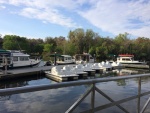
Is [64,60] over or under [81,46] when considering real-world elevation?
under

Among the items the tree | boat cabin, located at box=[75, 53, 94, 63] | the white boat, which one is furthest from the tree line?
the white boat

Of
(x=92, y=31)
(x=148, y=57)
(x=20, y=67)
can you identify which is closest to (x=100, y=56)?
(x=92, y=31)

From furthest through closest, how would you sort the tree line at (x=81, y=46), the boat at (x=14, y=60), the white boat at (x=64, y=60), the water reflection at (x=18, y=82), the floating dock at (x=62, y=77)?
1. the tree line at (x=81, y=46)
2. the white boat at (x=64, y=60)
3. the boat at (x=14, y=60)
4. the floating dock at (x=62, y=77)
5. the water reflection at (x=18, y=82)

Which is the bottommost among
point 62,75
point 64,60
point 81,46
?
point 62,75

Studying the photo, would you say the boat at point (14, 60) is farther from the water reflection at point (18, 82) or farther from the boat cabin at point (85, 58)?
the boat cabin at point (85, 58)

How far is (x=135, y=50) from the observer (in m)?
77.8

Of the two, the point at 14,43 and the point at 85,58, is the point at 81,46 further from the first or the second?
the point at 14,43

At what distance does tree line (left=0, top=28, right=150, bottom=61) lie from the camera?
63.5 metres

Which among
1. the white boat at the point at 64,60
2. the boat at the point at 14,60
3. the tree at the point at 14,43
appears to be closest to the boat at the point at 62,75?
the boat at the point at 14,60

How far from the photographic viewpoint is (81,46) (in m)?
72.8

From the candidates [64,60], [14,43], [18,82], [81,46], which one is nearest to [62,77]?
[18,82]

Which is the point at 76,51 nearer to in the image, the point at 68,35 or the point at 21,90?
the point at 68,35

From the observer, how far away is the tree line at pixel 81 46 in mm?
63500

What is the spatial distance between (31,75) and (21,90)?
24.3m
